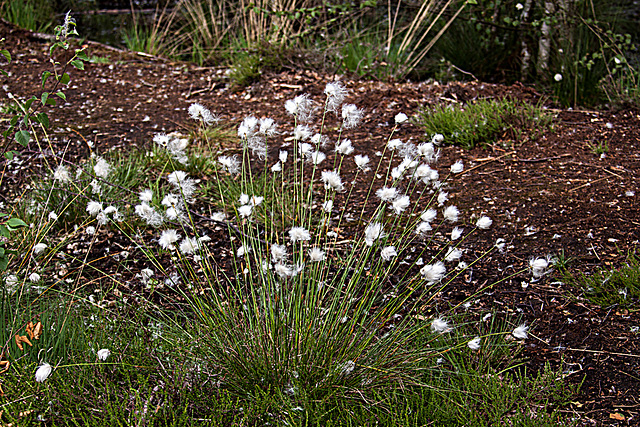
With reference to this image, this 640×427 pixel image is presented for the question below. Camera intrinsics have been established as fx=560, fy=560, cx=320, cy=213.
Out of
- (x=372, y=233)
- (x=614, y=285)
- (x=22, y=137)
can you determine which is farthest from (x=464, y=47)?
(x=22, y=137)

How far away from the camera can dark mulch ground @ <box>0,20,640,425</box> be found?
5.98 ft

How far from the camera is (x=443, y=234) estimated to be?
252 centimetres

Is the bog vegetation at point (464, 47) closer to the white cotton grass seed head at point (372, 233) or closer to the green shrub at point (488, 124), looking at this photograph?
the green shrub at point (488, 124)

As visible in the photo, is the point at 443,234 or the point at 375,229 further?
the point at 443,234

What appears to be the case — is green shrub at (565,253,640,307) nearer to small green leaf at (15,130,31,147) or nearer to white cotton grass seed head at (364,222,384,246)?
white cotton grass seed head at (364,222,384,246)

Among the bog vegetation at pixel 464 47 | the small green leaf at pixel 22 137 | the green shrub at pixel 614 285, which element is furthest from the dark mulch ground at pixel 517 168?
the small green leaf at pixel 22 137

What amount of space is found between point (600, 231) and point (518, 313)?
0.64 meters

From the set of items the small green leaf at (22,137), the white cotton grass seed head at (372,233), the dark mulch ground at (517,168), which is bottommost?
the dark mulch ground at (517,168)

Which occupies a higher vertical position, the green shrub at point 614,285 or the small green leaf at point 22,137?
the small green leaf at point 22,137

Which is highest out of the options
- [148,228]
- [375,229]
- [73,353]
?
[375,229]

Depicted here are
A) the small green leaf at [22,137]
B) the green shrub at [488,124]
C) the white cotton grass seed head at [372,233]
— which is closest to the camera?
the white cotton grass seed head at [372,233]

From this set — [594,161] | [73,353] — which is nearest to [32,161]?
[73,353]

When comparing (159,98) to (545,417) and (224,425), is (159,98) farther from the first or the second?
(545,417)

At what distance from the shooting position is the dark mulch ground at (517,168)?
1.82m
